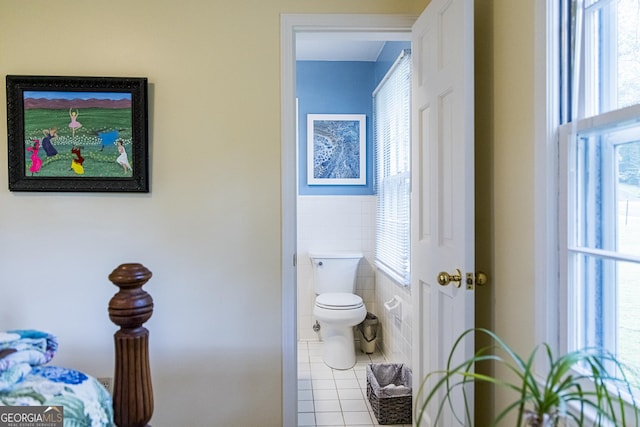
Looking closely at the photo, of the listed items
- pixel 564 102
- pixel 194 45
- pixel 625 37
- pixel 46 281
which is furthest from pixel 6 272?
pixel 625 37

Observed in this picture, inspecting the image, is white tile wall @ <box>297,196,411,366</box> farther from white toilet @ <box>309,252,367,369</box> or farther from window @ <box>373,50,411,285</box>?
white toilet @ <box>309,252,367,369</box>

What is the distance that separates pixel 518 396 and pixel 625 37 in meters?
1.03

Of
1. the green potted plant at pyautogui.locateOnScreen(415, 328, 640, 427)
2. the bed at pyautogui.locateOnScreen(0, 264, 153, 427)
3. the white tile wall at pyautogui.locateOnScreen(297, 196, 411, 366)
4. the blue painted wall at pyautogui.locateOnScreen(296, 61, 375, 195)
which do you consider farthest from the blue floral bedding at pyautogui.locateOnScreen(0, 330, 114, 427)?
the blue painted wall at pyautogui.locateOnScreen(296, 61, 375, 195)

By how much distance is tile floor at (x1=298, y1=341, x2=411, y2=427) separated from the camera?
7.68 ft

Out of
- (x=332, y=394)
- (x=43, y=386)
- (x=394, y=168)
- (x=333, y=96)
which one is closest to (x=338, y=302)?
(x=332, y=394)

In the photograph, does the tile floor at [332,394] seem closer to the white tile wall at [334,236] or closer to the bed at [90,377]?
the white tile wall at [334,236]

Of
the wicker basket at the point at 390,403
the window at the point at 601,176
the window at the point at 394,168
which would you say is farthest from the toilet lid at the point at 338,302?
the window at the point at 601,176

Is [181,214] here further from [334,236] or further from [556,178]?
[334,236]

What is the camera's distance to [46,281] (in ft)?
6.44

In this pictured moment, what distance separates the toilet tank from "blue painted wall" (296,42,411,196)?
636mm

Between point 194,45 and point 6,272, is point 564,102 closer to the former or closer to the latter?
point 194,45

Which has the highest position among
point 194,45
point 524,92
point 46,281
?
point 194,45

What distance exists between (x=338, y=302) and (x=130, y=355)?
2223 mm

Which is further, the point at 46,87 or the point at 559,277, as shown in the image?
the point at 46,87
